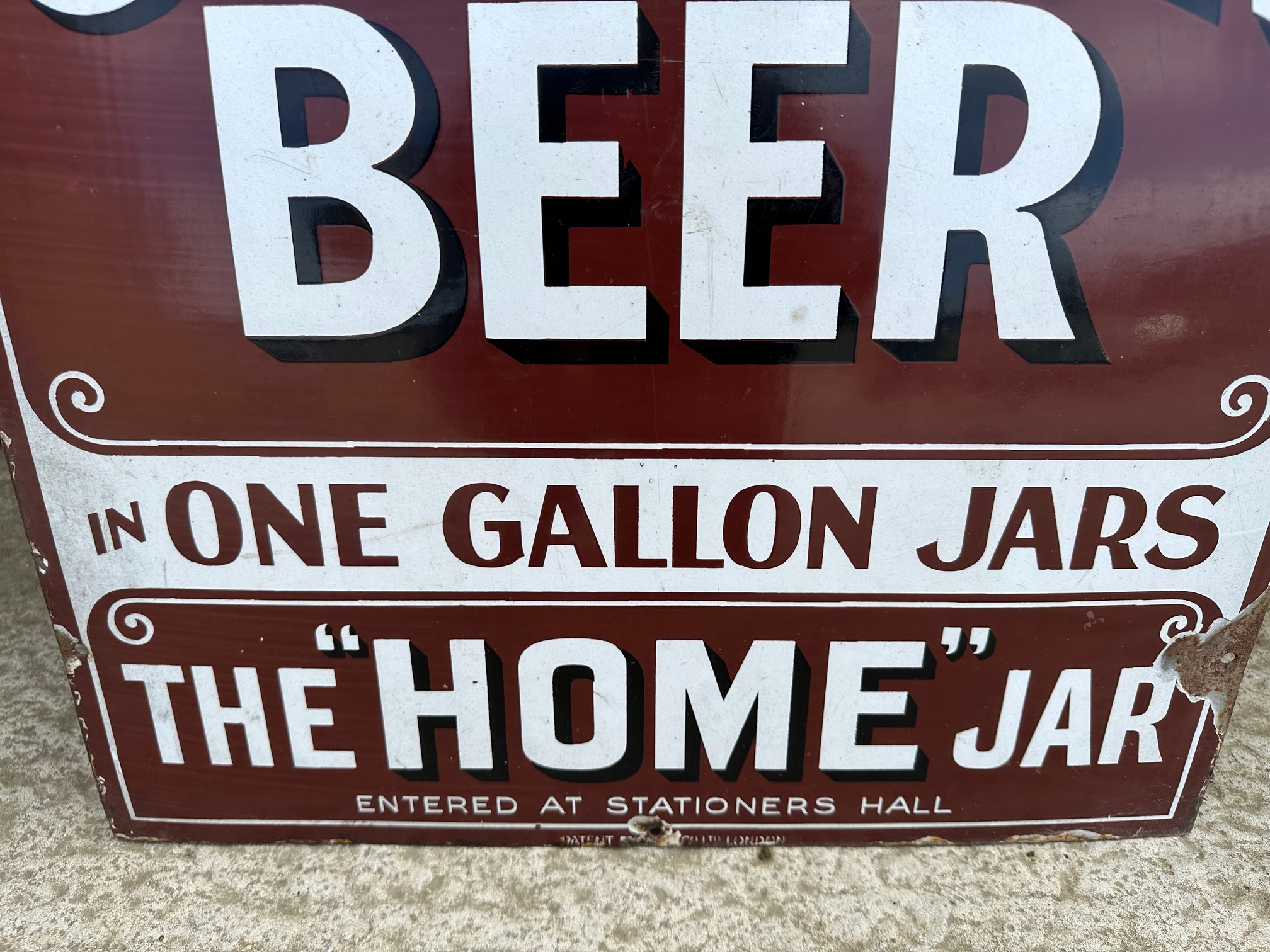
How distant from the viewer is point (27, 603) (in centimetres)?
180

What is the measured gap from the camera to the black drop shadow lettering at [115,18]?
921 millimetres

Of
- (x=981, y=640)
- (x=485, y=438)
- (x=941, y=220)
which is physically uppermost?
(x=941, y=220)

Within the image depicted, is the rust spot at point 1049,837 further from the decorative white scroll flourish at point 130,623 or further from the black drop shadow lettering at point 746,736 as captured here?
the decorative white scroll flourish at point 130,623

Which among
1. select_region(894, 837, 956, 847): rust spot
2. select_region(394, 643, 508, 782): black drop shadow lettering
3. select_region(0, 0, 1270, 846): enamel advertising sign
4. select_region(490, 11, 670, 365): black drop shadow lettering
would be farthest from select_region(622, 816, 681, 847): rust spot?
select_region(490, 11, 670, 365): black drop shadow lettering

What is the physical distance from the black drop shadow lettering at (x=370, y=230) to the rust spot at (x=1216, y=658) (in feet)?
3.78

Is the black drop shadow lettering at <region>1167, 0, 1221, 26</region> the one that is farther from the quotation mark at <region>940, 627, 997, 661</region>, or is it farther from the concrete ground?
the concrete ground

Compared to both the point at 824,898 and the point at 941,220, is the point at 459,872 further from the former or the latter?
the point at 941,220

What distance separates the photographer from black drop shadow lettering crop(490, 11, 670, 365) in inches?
36.6

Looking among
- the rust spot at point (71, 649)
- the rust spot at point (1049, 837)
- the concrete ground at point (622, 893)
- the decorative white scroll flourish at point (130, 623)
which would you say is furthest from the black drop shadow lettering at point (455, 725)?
the rust spot at point (1049, 837)

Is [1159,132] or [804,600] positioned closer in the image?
[1159,132]

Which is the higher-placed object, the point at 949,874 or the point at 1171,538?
the point at 1171,538

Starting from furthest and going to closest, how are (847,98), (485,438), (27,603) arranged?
(27,603) < (485,438) < (847,98)

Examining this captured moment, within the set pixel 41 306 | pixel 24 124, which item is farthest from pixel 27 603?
pixel 24 124

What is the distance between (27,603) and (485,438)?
4.74 feet
